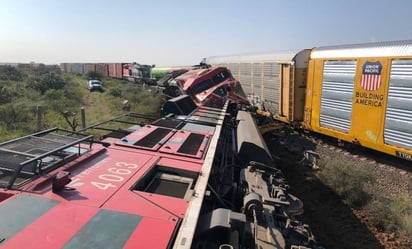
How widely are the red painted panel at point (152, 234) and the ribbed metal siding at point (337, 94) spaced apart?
1179 cm

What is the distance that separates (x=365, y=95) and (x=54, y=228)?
1197 cm

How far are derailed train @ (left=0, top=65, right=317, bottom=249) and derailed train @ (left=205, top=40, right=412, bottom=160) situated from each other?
673 centimetres

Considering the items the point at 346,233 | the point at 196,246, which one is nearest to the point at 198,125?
the point at 346,233

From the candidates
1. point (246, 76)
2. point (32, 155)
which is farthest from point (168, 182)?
point (246, 76)

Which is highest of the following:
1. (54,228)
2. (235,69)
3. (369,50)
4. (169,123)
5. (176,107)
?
(369,50)

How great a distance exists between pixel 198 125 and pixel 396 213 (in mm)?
5126

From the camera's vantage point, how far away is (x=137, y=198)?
4.09m

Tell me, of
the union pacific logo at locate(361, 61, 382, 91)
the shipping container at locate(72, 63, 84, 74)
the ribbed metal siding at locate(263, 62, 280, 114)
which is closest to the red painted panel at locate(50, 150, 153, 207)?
the union pacific logo at locate(361, 61, 382, 91)

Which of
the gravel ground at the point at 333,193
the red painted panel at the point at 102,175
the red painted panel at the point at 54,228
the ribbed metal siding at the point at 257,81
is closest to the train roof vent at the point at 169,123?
the red painted panel at the point at 102,175

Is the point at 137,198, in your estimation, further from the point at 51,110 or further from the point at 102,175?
the point at 51,110

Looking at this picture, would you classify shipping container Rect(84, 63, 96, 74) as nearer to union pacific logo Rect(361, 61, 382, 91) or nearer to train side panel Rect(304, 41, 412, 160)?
train side panel Rect(304, 41, 412, 160)

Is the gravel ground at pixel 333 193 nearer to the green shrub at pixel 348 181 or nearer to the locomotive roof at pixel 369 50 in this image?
the green shrub at pixel 348 181

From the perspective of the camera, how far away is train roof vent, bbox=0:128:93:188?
13.9 feet

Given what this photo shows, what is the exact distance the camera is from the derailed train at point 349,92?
11.2 meters
